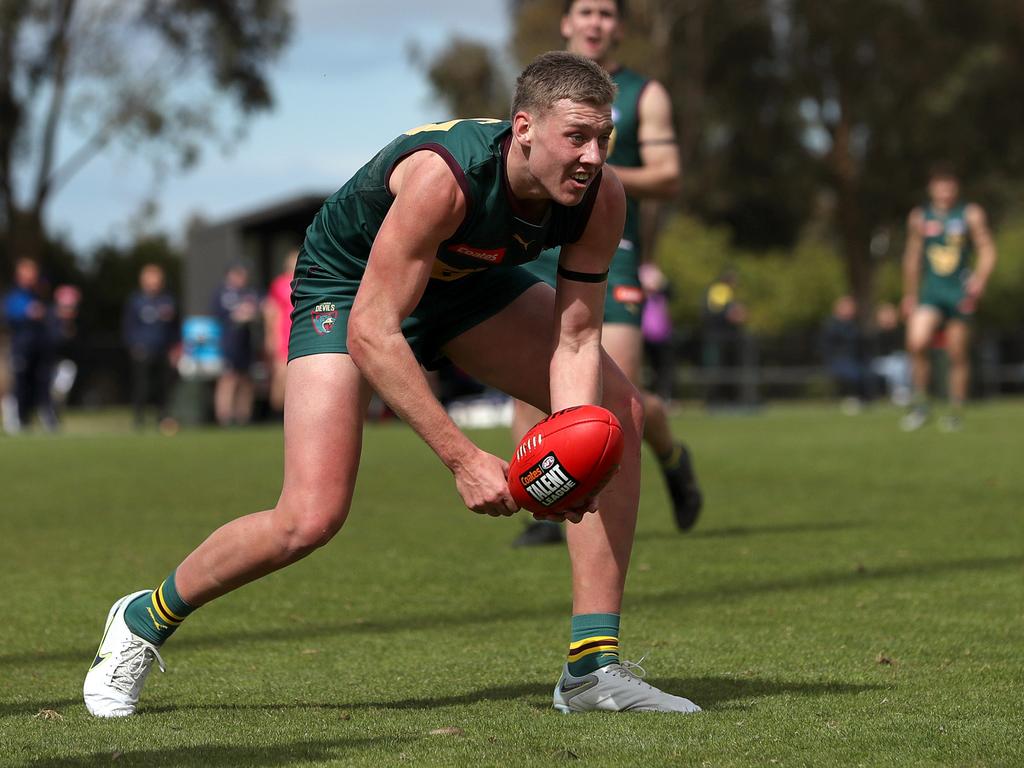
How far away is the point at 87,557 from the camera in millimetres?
7887

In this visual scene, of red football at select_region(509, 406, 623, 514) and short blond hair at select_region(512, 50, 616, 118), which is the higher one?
short blond hair at select_region(512, 50, 616, 118)

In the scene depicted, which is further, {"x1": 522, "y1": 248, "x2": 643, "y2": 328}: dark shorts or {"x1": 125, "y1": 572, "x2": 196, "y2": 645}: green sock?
{"x1": 522, "y1": 248, "x2": 643, "y2": 328}: dark shorts

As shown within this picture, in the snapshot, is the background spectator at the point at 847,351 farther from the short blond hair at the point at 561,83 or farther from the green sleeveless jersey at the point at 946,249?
the short blond hair at the point at 561,83

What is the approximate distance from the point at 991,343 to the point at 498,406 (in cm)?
1541

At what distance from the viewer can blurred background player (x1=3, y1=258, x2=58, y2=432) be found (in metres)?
21.5

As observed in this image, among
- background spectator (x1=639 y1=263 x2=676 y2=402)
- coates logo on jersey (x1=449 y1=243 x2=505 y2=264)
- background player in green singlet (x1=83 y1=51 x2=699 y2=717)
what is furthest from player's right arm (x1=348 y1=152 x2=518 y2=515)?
background spectator (x1=639 y1=263 x2=676 y2=402)

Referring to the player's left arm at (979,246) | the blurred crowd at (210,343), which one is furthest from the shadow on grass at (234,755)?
the blurred crowd at (210,343)

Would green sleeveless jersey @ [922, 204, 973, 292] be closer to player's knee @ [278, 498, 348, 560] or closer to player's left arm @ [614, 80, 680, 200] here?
player's left arm @ [614, 80, 680, 200]

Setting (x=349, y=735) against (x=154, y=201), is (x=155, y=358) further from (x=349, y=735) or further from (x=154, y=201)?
(x=349, y=735)

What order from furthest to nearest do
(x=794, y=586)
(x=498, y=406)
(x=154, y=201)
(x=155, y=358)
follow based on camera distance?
(x=154, y=201) → (x=155, y=358) → (x=498, y=406) → (x=794, y=586)

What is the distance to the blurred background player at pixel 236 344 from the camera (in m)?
21.2

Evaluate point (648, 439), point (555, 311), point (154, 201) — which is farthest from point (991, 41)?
point (555, 311)

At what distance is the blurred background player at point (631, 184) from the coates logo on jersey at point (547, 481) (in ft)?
10.4

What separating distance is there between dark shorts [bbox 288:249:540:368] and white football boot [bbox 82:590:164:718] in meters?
0.90
